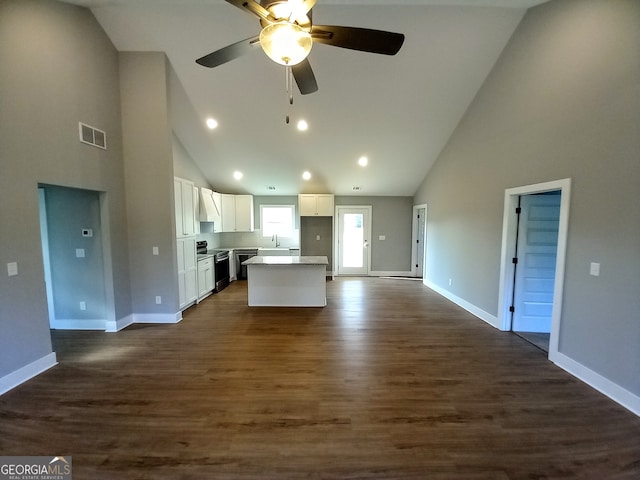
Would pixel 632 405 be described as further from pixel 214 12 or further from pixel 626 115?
pixel 214 12

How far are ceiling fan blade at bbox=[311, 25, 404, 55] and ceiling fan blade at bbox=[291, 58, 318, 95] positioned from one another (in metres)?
0.25

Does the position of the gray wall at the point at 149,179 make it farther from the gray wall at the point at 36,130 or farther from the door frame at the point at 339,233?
the door frame at the point at 339,233

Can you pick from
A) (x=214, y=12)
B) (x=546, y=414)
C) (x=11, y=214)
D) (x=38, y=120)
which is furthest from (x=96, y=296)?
(x=546, y=414)

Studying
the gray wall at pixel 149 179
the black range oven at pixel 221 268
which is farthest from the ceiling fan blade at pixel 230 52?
the black range oven at pixel 221 268

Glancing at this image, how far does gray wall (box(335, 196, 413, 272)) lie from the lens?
301 inches

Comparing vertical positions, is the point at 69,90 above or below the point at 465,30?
below

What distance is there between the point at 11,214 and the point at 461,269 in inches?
242

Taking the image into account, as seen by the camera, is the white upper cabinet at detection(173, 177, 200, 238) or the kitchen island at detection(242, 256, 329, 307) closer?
the white upper cabinet at detection(173, 177, 200, 238)

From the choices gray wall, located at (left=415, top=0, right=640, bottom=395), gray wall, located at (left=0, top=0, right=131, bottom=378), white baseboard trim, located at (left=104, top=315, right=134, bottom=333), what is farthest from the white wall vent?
gray wall, located at (left=415, top=0, right=640, bottom=395)

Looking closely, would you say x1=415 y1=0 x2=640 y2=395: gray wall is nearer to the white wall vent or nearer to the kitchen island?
the kitchen island

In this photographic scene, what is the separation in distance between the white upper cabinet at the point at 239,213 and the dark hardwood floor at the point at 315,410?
3.80m

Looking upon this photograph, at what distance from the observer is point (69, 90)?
3.06m

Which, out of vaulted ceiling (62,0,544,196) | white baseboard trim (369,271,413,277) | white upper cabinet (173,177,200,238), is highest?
vaulted ceiling (62,0,544,196)

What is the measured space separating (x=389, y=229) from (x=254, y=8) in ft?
21.8
